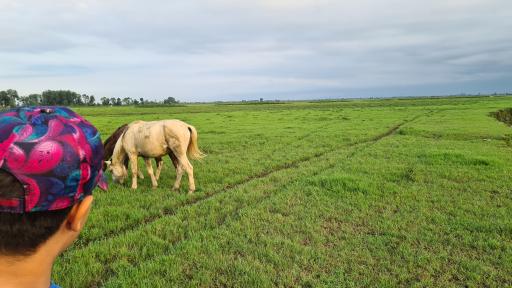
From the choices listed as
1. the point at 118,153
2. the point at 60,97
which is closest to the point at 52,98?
the point at 60,97

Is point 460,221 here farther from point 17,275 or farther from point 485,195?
point 17,275

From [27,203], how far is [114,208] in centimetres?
603

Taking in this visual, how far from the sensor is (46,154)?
128cm

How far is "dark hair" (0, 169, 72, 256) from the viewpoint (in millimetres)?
1261

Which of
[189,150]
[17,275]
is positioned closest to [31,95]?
[189,150]

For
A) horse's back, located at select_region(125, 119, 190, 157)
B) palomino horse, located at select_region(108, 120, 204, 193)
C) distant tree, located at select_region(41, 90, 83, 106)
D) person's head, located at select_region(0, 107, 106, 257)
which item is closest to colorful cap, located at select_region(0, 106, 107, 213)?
person's head, located at select_region(0, 107, 106, 257)

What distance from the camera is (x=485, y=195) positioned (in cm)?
770

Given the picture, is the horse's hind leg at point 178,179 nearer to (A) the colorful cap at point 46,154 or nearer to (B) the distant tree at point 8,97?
(A) the colorful cap at point 46,154

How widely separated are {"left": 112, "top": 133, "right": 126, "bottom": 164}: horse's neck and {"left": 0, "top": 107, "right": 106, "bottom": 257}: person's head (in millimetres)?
7938

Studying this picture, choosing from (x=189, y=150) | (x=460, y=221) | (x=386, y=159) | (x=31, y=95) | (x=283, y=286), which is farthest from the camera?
(x=31, y=95)

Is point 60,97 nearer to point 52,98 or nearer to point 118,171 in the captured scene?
point 52,98

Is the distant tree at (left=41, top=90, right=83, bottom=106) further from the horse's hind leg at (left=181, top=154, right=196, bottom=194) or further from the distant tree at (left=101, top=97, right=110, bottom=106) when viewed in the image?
the horse's hind leg at (left=181, top=154, right=196, bottom=194)

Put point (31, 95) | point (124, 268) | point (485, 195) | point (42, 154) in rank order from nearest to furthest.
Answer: point (42, 154) → point (124, 268) → point (485, 195) → point (31, 95)

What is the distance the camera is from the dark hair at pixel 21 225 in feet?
4.14
